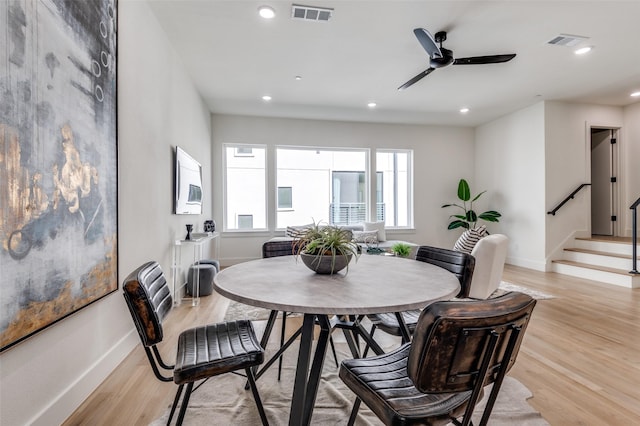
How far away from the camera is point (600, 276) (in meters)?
4.45

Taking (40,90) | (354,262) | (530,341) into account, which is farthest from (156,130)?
(530,341)

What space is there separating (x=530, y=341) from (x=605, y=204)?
16.8 feet

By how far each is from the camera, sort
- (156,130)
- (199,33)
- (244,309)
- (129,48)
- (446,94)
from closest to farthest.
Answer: (129,48) < (156,130) < (199,33) < (244,309) < (446,94)

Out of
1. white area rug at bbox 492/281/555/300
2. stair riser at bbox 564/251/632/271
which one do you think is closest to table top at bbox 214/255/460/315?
white area rug at bbox 492/281/555/300

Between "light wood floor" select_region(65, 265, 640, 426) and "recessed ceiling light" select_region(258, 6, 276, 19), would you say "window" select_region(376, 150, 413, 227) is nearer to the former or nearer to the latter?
"light wood floor" select_region(65, 265, 640, 426)

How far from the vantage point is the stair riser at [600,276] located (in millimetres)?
4070

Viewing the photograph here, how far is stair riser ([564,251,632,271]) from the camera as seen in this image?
173 inches

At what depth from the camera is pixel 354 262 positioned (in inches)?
73.3

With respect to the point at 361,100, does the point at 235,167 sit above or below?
below

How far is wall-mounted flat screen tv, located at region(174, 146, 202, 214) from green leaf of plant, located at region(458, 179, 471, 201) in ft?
16.1

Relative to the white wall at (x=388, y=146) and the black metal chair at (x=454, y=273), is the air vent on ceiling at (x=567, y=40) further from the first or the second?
the white wall at (x=388, y=146)

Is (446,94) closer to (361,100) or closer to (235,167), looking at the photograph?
(361,100)

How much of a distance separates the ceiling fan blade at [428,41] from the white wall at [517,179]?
3526 millimetres

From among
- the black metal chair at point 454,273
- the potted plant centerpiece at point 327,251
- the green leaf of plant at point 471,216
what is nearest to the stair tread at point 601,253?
the green leaf of plant at point 471,216
